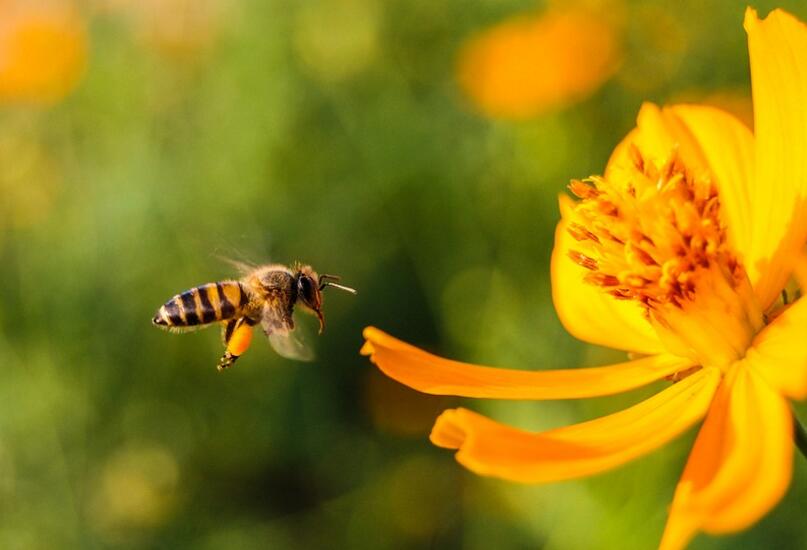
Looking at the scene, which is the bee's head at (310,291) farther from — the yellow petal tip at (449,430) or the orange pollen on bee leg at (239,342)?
the yellow petal tip at (449,430)

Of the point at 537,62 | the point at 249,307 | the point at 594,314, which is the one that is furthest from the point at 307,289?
the point at 537,62

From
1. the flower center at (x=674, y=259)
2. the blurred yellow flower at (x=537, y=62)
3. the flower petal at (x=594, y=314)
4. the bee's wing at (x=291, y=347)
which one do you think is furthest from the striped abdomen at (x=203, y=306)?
the blurred yellow flower at (x=537, y=62)

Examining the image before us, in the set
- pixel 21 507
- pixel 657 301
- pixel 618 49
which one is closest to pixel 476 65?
pixel 618 49

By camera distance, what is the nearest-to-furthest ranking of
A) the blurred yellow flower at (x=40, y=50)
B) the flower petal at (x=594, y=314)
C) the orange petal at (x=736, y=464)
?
the orange petal at (x=736, y=464)
the flower petal at (x=594, y=314)
the blurred yellow flower at (x=40, y=50)

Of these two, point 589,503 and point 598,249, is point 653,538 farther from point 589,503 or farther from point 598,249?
point 598,249

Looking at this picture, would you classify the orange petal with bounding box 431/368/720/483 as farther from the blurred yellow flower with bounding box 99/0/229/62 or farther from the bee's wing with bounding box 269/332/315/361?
the blurred yellow flower with bounding box 99/0/229/62

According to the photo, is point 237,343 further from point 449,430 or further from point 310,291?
point 449,430
